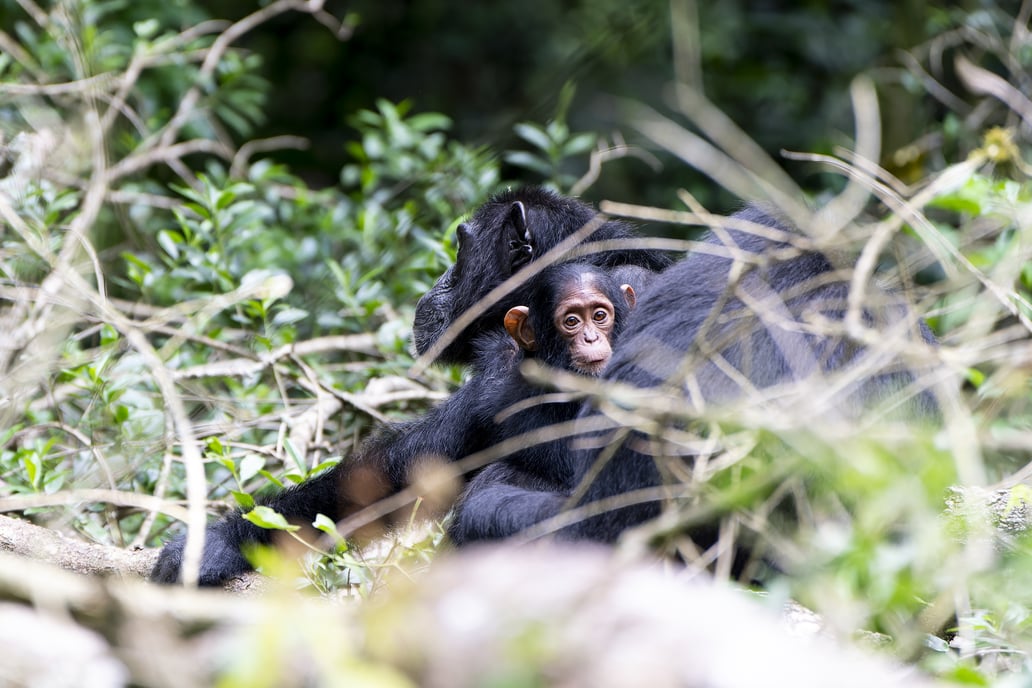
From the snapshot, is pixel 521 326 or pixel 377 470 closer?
pixel 521 326

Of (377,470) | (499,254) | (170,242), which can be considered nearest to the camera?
(377,470)

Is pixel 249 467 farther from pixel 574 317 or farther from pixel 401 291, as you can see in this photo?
pixel 401 291

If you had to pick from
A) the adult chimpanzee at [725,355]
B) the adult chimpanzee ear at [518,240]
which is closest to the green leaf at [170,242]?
the adult chimpanzee ear at [518,240]

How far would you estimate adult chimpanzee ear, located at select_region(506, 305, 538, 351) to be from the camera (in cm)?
415

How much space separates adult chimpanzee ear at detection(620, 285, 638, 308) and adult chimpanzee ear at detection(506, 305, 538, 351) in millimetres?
364

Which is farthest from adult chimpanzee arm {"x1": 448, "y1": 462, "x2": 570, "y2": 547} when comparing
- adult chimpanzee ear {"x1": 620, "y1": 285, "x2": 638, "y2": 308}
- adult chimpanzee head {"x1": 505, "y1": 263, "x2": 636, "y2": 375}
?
adult chimpanzee ear {"x1": 620, "y1": 285, "x2": 638, "y2": 308}

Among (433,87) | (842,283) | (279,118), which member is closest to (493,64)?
(433,87)

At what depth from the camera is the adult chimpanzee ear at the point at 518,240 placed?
4551 millimetres

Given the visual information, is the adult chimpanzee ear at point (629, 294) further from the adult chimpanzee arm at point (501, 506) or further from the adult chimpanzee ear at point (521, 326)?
the adult chimpanzee arm at point (501, 506)

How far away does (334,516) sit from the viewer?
4.59m

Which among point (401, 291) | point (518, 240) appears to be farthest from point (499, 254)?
point (401, 291)

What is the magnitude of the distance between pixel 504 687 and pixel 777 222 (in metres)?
2.23

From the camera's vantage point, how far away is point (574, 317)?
3955mm

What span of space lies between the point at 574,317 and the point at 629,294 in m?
0.31
